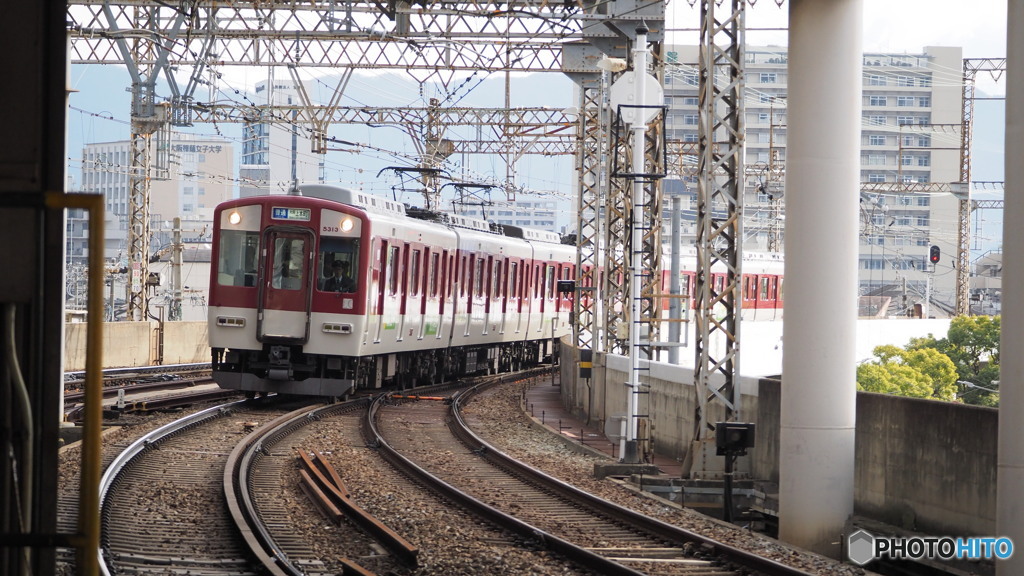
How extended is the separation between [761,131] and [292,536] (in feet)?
320

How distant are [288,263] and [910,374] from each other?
14.0m

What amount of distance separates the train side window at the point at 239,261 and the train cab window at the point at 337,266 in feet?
3.40

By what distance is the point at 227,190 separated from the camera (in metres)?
126

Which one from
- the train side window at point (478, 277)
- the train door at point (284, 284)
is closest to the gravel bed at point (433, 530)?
the train door at point (284, 284)

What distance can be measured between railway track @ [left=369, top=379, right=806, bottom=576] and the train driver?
257 centimetres

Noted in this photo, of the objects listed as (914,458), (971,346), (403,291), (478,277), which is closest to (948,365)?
(971,346)

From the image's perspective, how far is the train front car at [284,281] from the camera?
19.2 m

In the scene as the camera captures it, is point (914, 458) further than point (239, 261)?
No

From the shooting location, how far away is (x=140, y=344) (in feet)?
95.2

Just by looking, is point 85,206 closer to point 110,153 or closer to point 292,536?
point 292,536

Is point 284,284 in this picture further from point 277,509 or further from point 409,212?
point 277,509

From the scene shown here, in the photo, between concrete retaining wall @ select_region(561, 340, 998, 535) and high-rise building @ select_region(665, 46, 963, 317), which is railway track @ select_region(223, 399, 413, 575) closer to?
concrete retaining wall @ select_region(561, 340, 998, 535)

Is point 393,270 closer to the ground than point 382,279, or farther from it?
farther from it

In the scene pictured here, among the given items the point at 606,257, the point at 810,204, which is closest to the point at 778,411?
the point at 810,204
